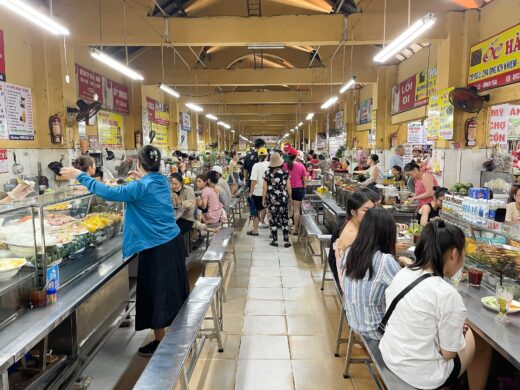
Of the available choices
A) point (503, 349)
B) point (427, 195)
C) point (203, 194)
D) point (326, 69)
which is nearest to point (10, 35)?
point (203, 194)

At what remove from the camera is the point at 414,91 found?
35.4 feet

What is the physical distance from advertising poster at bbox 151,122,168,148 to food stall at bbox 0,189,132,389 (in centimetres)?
1122

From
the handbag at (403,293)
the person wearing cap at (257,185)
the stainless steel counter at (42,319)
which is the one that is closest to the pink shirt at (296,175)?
the person wearing cap at (257,185)

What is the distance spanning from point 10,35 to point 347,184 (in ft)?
22.3

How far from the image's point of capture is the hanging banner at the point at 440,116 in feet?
26.1

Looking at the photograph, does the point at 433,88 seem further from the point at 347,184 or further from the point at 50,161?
the point at 50,161

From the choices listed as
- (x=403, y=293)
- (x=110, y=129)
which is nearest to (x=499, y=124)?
(x=403, y=293)

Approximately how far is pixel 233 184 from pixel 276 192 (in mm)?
4037

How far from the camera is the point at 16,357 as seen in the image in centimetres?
204

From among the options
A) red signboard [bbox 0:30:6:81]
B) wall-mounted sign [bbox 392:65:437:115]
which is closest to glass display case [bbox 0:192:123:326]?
red signboard [bbox 0:30:6:81]

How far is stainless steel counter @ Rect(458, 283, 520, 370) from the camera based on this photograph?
2.12 metres

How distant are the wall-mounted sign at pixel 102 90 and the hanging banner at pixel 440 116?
7.90 m

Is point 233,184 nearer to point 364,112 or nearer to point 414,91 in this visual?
point 414,91

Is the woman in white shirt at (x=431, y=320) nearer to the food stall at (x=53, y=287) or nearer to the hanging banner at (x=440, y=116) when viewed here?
the food stall at (x=53, y=287)
